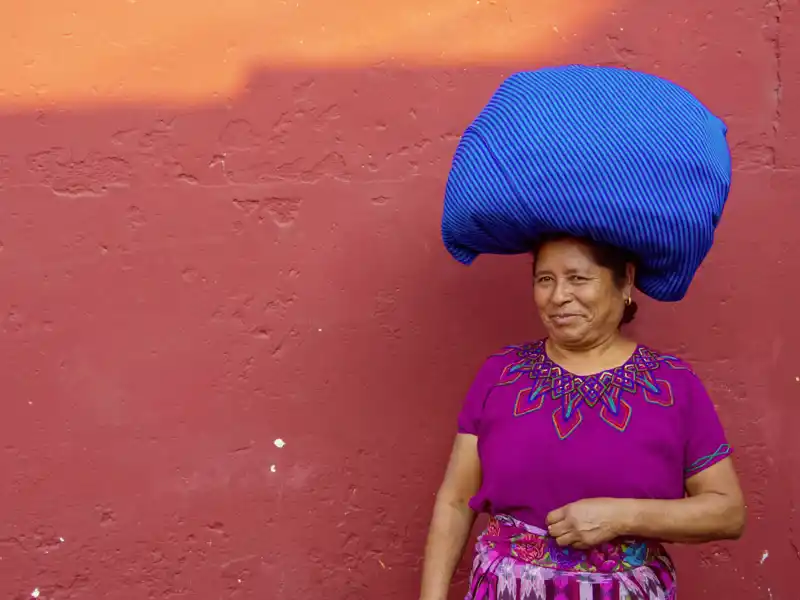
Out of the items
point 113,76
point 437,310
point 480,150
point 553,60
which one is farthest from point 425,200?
point 113,76

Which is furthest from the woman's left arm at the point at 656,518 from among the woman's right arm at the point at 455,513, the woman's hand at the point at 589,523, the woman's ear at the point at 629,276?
the woman's ear at the point at 629,276

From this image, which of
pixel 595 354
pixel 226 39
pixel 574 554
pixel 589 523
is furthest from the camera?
pixel 226 39

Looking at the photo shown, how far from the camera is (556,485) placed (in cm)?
230

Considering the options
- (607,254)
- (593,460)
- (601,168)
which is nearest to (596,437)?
(593,460)

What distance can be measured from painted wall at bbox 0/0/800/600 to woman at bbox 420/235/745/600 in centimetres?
68

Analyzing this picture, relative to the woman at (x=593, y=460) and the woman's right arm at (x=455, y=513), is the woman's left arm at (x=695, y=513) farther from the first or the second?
the woman's right arm at (x=455, y=513)

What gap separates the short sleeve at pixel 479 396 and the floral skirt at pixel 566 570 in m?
0.24

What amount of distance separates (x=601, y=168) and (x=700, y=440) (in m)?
0.64

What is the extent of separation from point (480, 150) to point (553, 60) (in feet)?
2.77

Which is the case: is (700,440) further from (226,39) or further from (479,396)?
(226,39)

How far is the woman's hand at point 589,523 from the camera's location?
2207 mm

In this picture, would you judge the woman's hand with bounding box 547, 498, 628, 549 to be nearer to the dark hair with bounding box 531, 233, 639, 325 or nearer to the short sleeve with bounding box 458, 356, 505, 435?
the short sleeve with bounding box 458, 356, 505, 435

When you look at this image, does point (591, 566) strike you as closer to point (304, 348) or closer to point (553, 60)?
point (304, 348)

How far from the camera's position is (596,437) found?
7.52 ft
